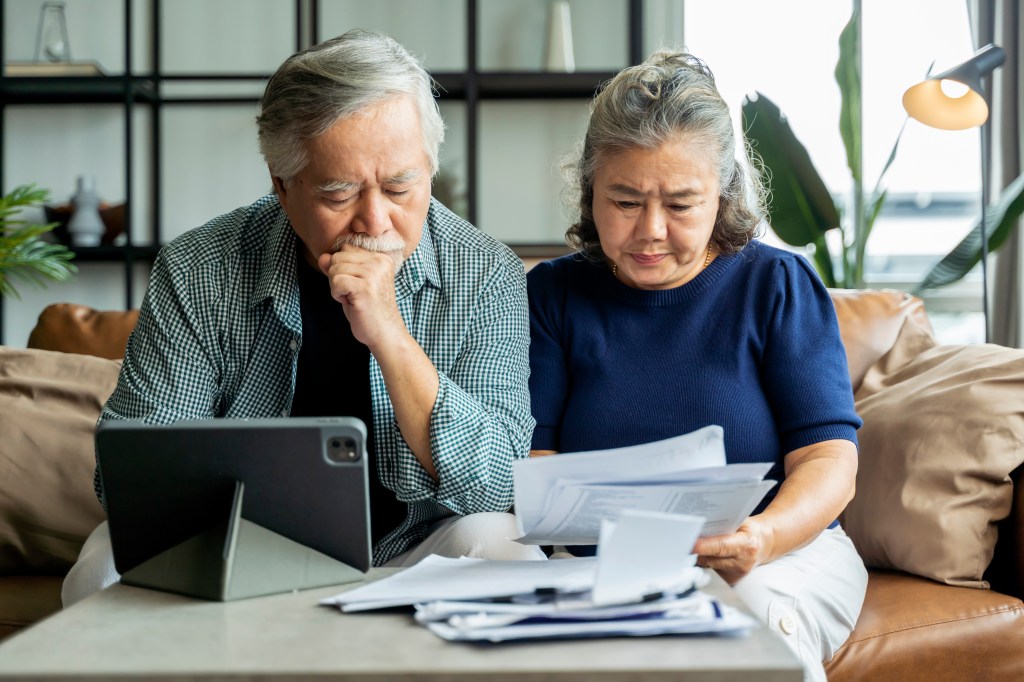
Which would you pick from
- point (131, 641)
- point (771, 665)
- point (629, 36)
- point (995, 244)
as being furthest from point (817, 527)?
point (629, 36)

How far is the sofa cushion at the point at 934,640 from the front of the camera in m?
1.41

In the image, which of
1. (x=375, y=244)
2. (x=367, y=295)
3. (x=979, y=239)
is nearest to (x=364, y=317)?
(x=367, y=295)

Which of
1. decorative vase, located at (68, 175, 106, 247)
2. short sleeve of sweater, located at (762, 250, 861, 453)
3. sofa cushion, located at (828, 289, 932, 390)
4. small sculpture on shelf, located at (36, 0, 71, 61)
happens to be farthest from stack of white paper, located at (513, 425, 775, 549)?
small sculpture on shelf, located at (36, 0, 71, 61)

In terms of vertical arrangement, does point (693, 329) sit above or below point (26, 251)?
below

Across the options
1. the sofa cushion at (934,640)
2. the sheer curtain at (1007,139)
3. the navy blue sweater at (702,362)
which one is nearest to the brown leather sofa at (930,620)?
the sofa cushion at (934,640)

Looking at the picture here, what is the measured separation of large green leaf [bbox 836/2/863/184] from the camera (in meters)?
3.20

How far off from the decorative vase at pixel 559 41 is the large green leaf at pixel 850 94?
0.96 meters

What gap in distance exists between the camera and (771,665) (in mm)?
739

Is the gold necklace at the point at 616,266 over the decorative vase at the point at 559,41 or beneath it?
beneath

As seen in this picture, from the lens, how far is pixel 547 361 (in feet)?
5.25

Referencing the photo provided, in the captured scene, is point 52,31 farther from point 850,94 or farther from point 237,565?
point 237,565

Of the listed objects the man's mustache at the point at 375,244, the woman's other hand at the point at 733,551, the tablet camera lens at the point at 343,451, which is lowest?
the woman's other hand at the point at 733,551

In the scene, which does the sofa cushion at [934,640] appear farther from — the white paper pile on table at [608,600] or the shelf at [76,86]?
the shelf at [76,86]

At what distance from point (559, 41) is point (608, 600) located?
315 cm
